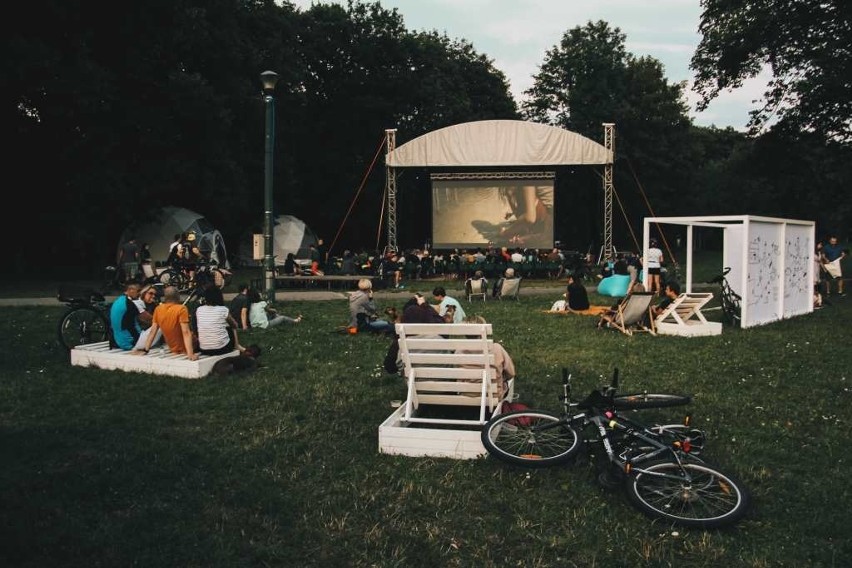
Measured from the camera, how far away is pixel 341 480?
468 cm

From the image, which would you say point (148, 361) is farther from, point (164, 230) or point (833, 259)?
point (164, 230)

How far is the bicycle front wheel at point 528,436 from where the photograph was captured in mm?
→ 4785

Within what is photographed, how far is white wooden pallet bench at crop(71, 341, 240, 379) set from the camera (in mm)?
7695

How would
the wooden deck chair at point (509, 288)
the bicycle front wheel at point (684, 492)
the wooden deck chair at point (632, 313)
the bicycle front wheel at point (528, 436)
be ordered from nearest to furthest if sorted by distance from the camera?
the bicycle front wheel at point (684, 492), the bicycle front wheel at point (528, 436), the wooden deck chair at point (632, 313), the wooden deck chair at point (509, 288)

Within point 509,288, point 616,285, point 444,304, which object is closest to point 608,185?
point 616,285

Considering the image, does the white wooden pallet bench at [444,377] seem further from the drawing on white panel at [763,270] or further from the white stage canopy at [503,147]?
the white stage canopy at [503,147]

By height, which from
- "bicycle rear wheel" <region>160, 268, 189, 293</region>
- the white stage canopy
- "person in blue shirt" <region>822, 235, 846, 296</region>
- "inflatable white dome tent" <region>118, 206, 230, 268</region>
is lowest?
"bicycle rear wheel" <region>160, 268, 189, 293</region>

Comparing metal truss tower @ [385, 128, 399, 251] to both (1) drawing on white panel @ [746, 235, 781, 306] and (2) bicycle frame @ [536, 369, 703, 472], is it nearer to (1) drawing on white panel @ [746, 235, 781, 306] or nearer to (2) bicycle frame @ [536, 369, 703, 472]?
(1) drawing on white panel @ [746, 235, 781, 306]

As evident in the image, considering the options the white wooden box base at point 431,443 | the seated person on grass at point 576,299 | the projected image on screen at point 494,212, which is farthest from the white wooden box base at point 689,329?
the projected image on screen at point 494,212

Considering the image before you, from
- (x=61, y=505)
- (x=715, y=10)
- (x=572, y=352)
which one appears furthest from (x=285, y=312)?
(x=715, y=10)

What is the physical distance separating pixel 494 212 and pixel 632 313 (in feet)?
55.6

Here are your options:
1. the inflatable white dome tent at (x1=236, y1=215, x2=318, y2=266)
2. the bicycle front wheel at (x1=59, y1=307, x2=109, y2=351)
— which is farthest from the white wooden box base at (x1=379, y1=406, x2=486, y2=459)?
the inflatable white dome tent at (x1=236, y1=215, x2=318, y2=266)

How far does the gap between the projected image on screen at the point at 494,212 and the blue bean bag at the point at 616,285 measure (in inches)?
373

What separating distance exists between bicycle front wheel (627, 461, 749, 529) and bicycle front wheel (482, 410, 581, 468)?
0.57 m
